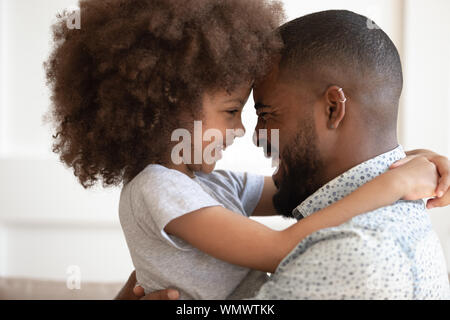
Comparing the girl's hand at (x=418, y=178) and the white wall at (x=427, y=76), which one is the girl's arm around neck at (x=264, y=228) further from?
the white wall at (x=427, y=76)


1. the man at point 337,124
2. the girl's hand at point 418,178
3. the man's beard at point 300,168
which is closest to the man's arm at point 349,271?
the man at point 337,124

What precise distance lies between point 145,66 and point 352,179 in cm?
46

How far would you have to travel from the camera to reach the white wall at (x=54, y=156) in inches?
92.6

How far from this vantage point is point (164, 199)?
1005 mm

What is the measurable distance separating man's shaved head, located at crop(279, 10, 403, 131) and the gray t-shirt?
0.32 meters

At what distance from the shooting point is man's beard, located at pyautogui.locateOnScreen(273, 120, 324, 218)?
1119 mm

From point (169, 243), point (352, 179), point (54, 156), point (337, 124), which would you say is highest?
point (337, 124)

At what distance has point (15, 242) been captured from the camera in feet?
8.66

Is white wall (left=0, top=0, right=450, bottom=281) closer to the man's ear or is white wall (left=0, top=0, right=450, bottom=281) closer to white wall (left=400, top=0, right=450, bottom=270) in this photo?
white wall (left=400, top=0, right=450, bottom=270)

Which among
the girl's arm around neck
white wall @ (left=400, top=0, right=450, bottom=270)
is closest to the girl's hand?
the girl's arm around neck

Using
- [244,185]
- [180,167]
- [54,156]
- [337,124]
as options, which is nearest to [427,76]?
[244,185]

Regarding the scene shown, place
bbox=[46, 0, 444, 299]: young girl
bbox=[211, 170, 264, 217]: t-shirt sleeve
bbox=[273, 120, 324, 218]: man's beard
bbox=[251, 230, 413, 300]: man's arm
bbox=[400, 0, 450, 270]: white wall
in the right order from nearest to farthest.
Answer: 1. bbox=[251, 230, 413, 300]: man's arm
2. bbox=[46, 0, 444, 299]: young girl
3. bbox=[273, 120, 324, 218]: man's beard
4. bbox=[211, 170, 264, 217]: t-shirt sleeve
5. bbox=[400, 0, 450, 270]: white wall

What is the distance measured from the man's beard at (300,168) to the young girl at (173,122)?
115 mm

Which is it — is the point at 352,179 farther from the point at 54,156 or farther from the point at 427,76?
the point at 54,156
